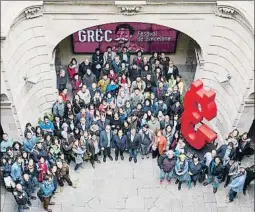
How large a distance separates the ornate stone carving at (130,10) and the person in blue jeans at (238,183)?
258 inches

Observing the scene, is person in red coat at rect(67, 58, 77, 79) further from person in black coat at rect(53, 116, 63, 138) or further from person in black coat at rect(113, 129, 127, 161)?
person in black coat at rect(113, 129, 127, 161)

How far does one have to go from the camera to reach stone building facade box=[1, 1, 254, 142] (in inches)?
666

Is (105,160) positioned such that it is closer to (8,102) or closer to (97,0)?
(8,102)

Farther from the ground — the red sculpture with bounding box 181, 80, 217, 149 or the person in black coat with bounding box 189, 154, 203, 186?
the red sculpture with bounding box 181, 80, 217, 149

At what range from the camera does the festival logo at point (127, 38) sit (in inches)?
802

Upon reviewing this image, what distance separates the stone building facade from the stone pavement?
8.67 feet

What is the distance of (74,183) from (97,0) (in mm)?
6647

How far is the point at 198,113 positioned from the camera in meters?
17.6

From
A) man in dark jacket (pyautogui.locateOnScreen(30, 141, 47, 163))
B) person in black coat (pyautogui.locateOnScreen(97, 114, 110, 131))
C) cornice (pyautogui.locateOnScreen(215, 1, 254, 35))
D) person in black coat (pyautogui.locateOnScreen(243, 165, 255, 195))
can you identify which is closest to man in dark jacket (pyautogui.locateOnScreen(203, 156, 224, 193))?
Answer: person in black coat (pyautogui.locateOnScreen(243, 165, 255, 195))

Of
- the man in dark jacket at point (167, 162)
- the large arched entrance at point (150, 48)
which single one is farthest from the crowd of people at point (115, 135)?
the large arched entrance at point (150, 48)

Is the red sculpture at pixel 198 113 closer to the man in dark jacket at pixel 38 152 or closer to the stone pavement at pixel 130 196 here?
the stone pavement at pixel 130 196

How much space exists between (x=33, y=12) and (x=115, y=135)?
17.1 ft

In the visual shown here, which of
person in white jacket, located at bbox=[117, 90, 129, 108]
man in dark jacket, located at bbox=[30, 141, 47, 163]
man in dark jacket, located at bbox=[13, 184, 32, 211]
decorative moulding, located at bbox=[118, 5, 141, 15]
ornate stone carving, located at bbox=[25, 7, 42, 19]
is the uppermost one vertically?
decorative moulding, located at bbox=[118, 5, 141, 15]

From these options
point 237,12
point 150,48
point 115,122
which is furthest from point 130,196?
point 237,12
